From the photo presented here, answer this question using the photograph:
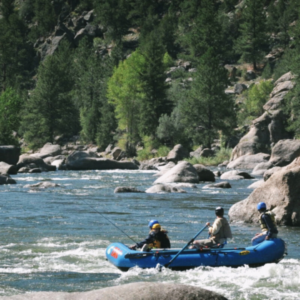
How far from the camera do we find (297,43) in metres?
57.8

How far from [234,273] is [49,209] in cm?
1190

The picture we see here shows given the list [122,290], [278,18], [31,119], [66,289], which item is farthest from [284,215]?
[278,18]

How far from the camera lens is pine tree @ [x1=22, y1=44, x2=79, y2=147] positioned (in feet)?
248

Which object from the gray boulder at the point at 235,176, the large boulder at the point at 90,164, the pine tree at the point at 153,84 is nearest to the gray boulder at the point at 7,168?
the large boulder at the point at 90,164

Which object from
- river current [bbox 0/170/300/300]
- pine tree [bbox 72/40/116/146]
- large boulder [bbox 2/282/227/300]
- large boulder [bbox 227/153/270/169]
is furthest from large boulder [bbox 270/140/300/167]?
large boulder [bbox 2/282/227/300]

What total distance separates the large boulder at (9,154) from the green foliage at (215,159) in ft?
51.2

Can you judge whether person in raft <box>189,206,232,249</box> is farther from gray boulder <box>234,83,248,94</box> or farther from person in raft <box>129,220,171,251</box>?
gray boulder <box>234,83,248,94</box>

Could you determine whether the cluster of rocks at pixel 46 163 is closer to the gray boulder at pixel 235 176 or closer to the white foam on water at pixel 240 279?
the gray boulder at pixel 235 176

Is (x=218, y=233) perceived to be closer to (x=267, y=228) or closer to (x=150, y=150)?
(x=267, y=228)

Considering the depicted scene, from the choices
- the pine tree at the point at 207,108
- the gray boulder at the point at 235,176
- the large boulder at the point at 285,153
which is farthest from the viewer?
the pine tree at the point at 207,108

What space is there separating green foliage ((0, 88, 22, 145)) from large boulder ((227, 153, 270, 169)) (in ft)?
81.4

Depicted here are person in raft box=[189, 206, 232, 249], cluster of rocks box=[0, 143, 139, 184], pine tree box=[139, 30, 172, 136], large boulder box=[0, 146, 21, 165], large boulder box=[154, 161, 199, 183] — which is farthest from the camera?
pine tree box=[139, 30, 172, 136]

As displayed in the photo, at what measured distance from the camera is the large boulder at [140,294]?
7137mm

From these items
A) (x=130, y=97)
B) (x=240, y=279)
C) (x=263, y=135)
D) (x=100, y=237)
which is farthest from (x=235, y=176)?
(x=130, y=97)
